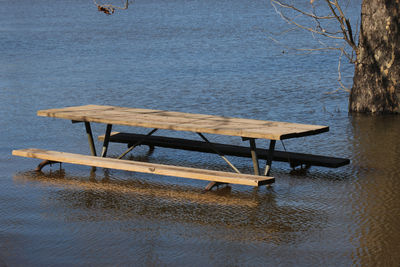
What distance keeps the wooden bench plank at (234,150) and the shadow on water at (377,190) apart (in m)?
0.44

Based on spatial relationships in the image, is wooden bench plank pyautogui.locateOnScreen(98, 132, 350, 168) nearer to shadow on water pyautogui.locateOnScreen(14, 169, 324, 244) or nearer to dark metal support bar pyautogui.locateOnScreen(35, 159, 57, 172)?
shadow on water pyautogui.locateOnScreen(14, 169, 324, 244)

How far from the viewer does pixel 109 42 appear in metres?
27.8

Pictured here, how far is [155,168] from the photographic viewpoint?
27.6ft

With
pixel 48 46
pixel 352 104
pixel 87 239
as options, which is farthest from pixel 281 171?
pixel 48 46

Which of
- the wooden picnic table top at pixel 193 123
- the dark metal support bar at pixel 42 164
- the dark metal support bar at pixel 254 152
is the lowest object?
the dark metal support bar at pixel 42 164

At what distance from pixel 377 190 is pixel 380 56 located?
491 cm

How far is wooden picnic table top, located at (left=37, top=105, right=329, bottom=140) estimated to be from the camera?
797 cm

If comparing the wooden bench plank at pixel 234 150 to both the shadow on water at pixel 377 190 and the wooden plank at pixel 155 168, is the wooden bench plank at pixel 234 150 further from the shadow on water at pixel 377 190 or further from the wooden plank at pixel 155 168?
the wooden plank at pixel 155 168

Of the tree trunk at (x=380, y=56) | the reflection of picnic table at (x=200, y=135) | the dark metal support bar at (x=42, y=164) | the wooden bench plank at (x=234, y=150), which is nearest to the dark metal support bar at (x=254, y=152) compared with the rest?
the reflection of picnic table at (x=200, y=135)

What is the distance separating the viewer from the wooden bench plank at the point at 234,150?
8984 millimetres

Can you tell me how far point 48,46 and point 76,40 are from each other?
2064 millimetres

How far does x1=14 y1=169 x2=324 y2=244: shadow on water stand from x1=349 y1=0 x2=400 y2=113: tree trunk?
5.13m

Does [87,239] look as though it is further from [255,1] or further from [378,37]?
[255,1]

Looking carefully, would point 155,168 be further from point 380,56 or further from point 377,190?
point 380,56
